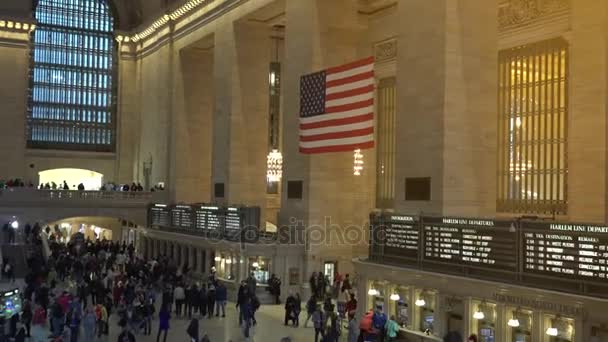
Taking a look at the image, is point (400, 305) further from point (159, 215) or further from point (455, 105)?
point (159, 215)

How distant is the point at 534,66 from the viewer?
22.6 meters

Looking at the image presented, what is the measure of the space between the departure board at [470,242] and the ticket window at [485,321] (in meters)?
0.76

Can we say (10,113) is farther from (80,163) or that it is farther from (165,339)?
(165,339)

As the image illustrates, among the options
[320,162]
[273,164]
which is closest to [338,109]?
[320,162]

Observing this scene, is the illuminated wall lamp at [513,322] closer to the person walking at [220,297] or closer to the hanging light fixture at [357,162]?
the person walking at [220,297]

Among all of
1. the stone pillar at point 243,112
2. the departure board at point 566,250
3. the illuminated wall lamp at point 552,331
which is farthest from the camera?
the stone pillar at point 243,112

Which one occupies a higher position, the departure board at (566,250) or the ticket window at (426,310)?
the departure board at (566,250)

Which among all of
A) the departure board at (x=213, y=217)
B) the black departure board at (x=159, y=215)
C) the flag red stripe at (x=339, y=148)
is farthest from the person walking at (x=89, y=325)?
the black departure board at (x=159, y=215)

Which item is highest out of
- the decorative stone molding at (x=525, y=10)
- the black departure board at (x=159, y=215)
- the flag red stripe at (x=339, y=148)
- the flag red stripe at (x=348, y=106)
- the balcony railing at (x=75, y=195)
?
the decorative stone molding at (x=525, y=10)

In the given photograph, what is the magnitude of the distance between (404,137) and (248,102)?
470 inches

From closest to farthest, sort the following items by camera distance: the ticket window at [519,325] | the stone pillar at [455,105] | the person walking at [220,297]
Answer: the ticket window at [519,325]
the stone pillar at [455,105]
the person walking at [220,297]

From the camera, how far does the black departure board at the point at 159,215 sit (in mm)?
33209

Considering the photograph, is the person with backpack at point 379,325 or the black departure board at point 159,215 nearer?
the person with backpack at point 379,325

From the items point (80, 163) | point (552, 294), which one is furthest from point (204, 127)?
point (552, 294)
